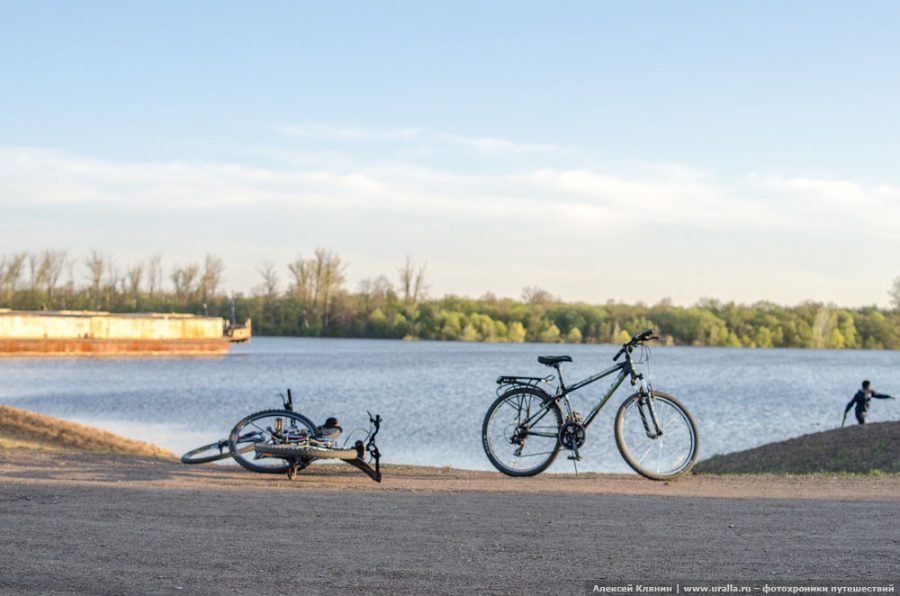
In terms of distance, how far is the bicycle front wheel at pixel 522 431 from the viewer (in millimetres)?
11648

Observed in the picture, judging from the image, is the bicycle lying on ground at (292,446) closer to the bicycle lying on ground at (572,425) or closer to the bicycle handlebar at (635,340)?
the bicycle lying on ground at (572,425)

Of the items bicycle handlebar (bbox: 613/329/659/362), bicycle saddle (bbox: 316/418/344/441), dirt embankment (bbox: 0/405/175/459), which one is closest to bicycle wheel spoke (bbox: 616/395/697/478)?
bicycle handlebar (bbox: 613/329/659/362)

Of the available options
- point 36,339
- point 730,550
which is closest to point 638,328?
point 36,339

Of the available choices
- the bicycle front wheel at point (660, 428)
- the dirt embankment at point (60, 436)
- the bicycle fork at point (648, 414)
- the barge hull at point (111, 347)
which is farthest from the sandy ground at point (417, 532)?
the barge hull at point (111, 347)

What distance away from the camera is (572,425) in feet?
37.6

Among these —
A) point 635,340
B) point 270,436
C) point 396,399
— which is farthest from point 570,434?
point 396,399

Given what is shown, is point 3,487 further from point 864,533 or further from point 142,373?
point 142,373

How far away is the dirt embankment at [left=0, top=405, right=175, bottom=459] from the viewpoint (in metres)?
17.7

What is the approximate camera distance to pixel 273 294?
158 meters

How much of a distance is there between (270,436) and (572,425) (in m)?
3.38

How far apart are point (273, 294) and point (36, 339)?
68241mm

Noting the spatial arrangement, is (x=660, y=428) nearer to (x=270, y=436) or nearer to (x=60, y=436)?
(x=270, y=436)

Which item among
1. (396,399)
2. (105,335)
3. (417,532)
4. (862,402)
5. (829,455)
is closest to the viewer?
(417,532)

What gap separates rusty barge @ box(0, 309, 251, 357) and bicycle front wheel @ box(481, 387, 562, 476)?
3397 inches
